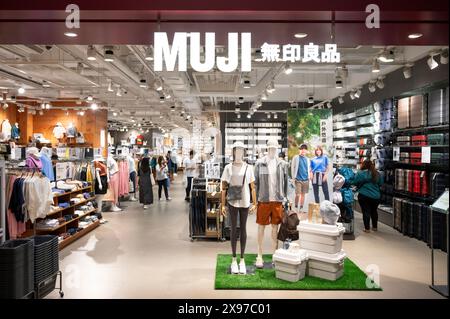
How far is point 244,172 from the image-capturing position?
5.29m

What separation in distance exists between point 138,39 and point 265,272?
343 cm

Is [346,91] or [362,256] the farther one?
[346,91]

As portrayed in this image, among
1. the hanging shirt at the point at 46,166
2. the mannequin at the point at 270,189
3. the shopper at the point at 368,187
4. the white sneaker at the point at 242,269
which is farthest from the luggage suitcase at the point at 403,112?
the hanging shirt at the point at 46,166

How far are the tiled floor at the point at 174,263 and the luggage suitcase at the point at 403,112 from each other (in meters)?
2.34

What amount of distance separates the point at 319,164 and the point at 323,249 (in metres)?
2.74

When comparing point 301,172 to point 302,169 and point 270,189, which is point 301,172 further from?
point 270,189

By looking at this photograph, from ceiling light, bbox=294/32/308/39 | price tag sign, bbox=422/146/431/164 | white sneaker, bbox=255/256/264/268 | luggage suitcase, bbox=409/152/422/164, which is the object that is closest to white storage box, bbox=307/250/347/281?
white sneaker, bbox=255/256/264/268

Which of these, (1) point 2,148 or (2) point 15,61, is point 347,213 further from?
(2) point 15,61

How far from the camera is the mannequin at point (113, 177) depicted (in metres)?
10.4

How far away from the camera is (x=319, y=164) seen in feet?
24.4

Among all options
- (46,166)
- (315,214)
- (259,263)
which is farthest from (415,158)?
(46,166)

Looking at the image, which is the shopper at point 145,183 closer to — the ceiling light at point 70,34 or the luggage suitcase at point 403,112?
the luggage suitcase at point 403,112

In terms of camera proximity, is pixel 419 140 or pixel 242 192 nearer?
pixel 242 192

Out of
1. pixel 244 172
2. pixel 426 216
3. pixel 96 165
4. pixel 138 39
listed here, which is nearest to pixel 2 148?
pixel 138 39
